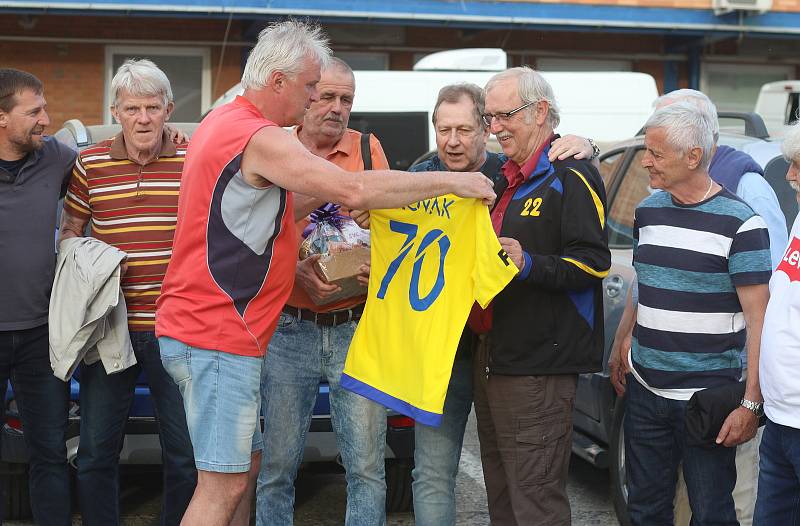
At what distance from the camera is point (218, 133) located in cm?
367

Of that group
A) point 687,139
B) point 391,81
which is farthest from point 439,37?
point 687,139

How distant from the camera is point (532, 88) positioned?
397 centimetres

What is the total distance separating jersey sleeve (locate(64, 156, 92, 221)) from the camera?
469 centimetres

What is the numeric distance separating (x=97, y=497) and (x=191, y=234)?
5.12ft

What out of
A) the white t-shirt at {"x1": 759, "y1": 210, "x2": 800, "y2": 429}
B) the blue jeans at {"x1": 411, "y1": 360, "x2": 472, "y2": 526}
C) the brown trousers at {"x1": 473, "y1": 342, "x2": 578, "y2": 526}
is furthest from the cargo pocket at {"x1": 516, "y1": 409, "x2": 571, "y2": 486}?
the white t-shirt at {"x1": 759, "y1": 210, "x2": 800, "y2": 429}

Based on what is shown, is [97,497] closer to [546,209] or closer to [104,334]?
[104,334]

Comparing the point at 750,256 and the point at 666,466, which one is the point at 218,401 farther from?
the point at 750,256

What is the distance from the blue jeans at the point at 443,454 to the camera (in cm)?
433

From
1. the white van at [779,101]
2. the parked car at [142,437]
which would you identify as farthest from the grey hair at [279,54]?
the white van at [779,101]

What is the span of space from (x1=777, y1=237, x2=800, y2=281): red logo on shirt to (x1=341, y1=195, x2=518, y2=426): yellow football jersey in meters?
0.97

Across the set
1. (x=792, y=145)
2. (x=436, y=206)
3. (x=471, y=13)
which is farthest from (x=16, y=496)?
(x=471, y=13)

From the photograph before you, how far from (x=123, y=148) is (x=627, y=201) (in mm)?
2911

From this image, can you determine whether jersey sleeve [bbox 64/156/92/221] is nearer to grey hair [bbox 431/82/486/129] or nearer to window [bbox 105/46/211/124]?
grey hair [bbox 431/82/486/129]

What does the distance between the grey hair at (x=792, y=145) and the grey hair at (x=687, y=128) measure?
371 mm
